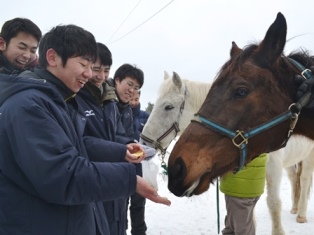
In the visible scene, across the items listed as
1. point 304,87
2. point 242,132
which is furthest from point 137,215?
point 304,87

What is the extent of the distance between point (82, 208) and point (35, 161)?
0.39 meters

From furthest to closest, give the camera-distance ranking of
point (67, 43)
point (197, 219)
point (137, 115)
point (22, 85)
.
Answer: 1. point (197, 219)
2. point (137, 115)
3. point (67, 43)
4. point (22, 85)

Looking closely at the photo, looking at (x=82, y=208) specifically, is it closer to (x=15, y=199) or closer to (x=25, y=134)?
(x=15, y=199)

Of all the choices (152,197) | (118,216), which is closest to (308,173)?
(118,216)

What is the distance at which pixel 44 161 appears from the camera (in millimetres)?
1100

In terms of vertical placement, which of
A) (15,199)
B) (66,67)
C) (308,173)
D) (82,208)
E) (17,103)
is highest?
(66,67)

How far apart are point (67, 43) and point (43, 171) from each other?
26.0 inches

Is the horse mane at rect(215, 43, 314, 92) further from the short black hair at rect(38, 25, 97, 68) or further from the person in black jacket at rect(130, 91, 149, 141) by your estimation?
the person in black jacket at rect(130, 91, 149, 141)

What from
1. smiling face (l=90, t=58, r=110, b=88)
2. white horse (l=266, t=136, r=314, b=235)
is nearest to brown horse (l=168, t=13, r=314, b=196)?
smiling face (l=90, t=58, r=110, b=88)

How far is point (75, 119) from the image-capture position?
59.9 inches

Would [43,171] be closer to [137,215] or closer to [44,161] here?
[44,161]

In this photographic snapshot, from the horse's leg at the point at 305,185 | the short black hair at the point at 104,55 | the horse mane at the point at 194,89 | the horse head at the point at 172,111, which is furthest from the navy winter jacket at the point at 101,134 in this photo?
the horse's leg at the point at 305,185

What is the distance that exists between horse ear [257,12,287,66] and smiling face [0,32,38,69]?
5.98 ft

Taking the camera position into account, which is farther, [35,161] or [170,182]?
[170,182]
